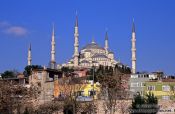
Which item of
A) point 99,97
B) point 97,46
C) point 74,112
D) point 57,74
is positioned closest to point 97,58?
point 97,46

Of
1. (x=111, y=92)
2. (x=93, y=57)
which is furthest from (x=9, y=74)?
(x=111, y=92)

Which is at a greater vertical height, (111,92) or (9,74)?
(9,74)

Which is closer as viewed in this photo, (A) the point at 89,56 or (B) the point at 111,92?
(B) the point at 111,92

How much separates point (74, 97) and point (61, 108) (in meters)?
1.54

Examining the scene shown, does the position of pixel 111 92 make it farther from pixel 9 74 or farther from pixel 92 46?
pixel 92 46

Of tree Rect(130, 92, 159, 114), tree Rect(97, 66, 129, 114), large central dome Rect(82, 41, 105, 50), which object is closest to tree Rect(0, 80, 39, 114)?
tree Rect(97, 66, 129, 114)

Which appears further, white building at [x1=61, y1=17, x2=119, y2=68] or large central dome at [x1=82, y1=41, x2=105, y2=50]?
large central dome at [x1=82, y1=41, x2=105, y2=50]

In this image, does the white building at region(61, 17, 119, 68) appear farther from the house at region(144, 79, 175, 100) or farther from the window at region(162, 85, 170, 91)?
the window at region(162, 85, 170, 91)

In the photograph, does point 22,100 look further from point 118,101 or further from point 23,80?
point 23,80

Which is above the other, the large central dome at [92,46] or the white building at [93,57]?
the large central dome at [92,46]

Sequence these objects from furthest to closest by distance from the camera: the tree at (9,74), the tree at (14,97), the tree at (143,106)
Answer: the tree at (9,74) → the tree at (143,106) → the tree at (14,97)

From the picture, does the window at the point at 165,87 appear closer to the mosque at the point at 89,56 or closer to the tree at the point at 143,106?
the tree at the point at 143,106

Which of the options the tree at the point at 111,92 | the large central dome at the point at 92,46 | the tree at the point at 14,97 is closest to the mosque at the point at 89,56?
the large central dome at the point at 92,46

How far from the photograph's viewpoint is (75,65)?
86.7 meters
